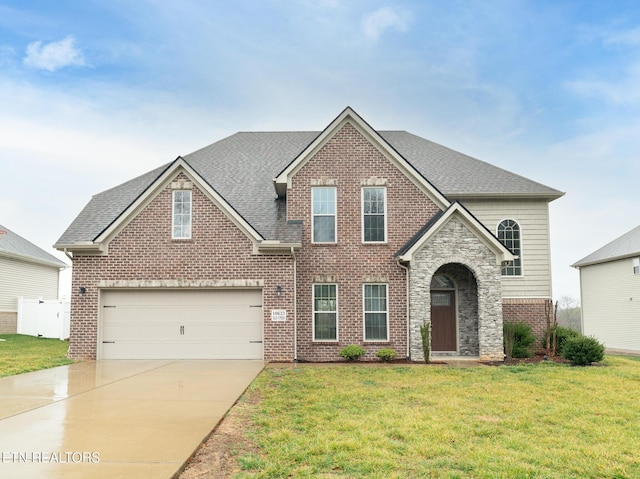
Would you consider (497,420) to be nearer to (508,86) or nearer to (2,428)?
(2,428)

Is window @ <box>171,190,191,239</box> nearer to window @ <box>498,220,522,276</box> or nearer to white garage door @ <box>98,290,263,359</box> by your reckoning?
white garage door @ <box>98,290,263,359</box>

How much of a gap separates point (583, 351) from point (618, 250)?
13491mm

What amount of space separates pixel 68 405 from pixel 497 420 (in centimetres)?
700

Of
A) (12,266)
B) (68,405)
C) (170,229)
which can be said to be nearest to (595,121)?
(170,229)

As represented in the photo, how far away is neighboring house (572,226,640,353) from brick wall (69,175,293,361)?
60.4ft

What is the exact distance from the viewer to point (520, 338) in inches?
676

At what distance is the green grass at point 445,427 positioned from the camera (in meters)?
5.68

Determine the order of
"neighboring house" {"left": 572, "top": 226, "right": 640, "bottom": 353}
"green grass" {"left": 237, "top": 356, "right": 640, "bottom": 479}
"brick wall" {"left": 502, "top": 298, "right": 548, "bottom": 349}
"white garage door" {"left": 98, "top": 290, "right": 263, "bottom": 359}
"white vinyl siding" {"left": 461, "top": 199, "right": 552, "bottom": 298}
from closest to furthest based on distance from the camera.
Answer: "green grass" {"left": 237, "top": 356, "right": 640, "bottom": 479} → "white garage door" {"left": 98, "top": 290, "right": 263, "bottom": 359} → "brick wall" {"left": 502, "top": 298, "right": 548, "bottom": 349} → "white vinyl siding" {"left": 461, "top": 199, "right": 552, "bottom": 298} → "neighboring house" {"left": 572, "top": 226, "right": 640, "bottom": 353}

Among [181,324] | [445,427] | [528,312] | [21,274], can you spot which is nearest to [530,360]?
[528,312]

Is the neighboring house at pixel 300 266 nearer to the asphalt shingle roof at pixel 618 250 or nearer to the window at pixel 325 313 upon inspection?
the window at pixel 325 313

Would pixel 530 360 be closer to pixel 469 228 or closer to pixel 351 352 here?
pixel 469 228

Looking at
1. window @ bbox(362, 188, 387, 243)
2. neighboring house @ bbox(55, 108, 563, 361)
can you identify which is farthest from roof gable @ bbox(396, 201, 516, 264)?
window @ bbox(362, 188, 387, 243)

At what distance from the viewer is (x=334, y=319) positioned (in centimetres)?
1667

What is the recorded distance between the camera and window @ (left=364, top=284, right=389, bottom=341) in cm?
1658
